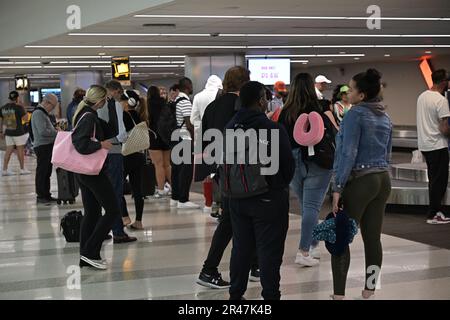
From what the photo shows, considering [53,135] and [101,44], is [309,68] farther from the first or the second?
[53,135]

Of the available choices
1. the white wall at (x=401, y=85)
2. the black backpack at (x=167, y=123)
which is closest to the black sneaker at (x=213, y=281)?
the black backpack at (x=167, y=123)

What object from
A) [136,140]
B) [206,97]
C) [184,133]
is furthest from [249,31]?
[136,140]

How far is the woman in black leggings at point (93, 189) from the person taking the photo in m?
6.98

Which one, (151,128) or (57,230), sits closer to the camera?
(57,230)

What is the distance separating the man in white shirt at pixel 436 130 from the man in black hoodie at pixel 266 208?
4.43m

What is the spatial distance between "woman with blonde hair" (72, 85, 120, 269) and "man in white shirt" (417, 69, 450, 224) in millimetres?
4189

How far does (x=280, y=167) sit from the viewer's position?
510 cm

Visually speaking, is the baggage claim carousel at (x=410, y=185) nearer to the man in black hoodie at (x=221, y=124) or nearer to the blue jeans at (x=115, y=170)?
the blue jeans at (x=115, y=170)

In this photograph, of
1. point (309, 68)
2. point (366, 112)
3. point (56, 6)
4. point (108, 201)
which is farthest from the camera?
point (309, 68)

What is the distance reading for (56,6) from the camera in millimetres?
16141

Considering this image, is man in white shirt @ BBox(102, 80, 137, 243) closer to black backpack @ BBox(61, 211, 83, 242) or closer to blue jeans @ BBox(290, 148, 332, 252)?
black backpack @ BBox(61, 211, 83, 242)

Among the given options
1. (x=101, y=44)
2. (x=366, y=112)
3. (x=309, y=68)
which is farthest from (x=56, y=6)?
(x=309, y=68)

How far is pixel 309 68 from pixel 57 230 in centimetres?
2957

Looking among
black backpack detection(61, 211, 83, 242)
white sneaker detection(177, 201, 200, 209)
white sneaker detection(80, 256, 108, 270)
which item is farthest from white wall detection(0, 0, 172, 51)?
white sneaker detection(80, 256, 108, 270)
